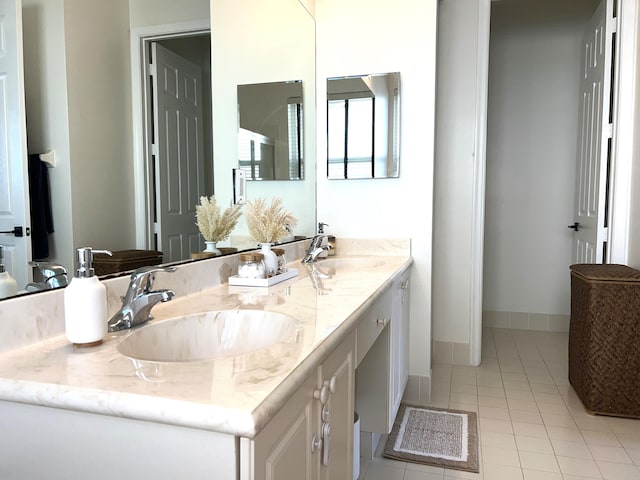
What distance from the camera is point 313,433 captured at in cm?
93

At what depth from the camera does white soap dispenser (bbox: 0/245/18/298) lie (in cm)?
89

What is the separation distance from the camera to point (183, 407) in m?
0.64

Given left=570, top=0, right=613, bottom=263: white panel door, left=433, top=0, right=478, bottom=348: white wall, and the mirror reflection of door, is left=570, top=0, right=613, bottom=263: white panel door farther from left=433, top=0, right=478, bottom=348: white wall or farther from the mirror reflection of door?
the mirror reflection of door

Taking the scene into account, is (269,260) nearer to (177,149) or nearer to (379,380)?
(177,149)

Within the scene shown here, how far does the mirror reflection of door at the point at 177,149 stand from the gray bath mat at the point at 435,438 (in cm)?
129

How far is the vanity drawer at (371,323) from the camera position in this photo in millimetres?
1349

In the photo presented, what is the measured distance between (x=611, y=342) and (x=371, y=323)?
149cm

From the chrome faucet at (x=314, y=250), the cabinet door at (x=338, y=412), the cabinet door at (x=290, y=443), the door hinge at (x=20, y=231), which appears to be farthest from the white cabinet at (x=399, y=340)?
Result: the door hinge at (x=20, y=231)

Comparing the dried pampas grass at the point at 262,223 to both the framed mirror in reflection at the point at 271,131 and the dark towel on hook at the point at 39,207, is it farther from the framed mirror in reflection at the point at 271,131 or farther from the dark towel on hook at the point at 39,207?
the dark towel on hook at the point at 39,207

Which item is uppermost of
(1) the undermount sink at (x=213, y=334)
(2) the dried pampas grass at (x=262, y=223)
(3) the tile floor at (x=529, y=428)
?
(2) the dried pampas grass at (x=262, y=223)

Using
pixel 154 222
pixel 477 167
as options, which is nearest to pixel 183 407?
pixel 154 222

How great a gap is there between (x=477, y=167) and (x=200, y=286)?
2.09m

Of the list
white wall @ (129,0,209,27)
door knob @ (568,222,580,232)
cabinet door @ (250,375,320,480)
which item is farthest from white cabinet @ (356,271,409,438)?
door knob @ (568,222,580,232)

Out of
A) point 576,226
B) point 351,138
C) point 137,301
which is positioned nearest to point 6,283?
point 137,301
